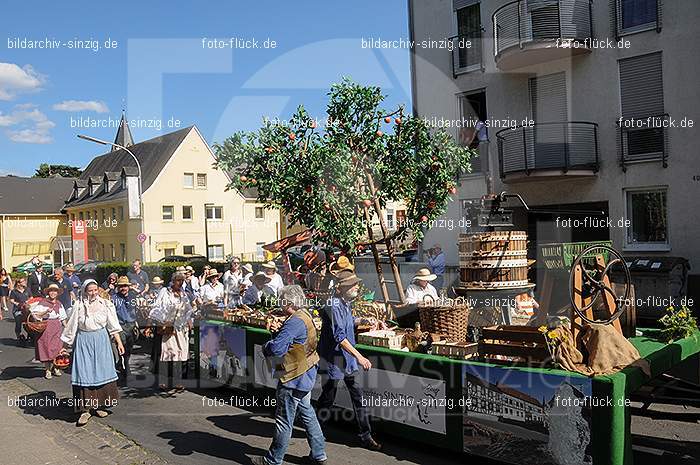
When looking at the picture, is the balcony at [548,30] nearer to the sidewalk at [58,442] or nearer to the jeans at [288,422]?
the jeans at [288,422]

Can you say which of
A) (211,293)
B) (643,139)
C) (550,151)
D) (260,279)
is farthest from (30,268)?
(643,139)

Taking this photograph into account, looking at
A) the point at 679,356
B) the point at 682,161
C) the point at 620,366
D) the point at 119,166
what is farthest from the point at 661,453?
the point at 119,166

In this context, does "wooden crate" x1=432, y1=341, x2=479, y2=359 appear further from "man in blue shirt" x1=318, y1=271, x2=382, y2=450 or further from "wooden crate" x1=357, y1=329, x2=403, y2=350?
"man in blue shirt" x1=318, y1=271, x2=382, y2=450

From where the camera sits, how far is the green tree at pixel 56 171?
3698 inches

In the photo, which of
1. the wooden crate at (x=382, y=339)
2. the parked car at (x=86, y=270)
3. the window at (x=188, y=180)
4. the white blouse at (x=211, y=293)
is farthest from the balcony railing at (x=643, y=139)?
the window at (x=188, y=180)

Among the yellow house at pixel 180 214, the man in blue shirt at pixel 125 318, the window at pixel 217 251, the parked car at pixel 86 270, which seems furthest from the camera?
the window at pixel 217 251

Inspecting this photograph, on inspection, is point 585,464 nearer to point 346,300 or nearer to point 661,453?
point 661,453

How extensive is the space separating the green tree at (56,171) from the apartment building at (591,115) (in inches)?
3437

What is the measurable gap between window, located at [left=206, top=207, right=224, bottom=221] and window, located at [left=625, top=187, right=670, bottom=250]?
35.8 m

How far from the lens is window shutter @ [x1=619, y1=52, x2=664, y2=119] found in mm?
16156

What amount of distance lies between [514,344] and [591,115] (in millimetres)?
13199

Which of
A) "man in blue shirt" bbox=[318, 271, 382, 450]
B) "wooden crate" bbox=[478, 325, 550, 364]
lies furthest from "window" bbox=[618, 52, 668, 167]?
"man in blue shirt" bbox=[318, 271, 382, 450]

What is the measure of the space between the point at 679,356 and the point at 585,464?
203 centimetres

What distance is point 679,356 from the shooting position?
21.7 feet
